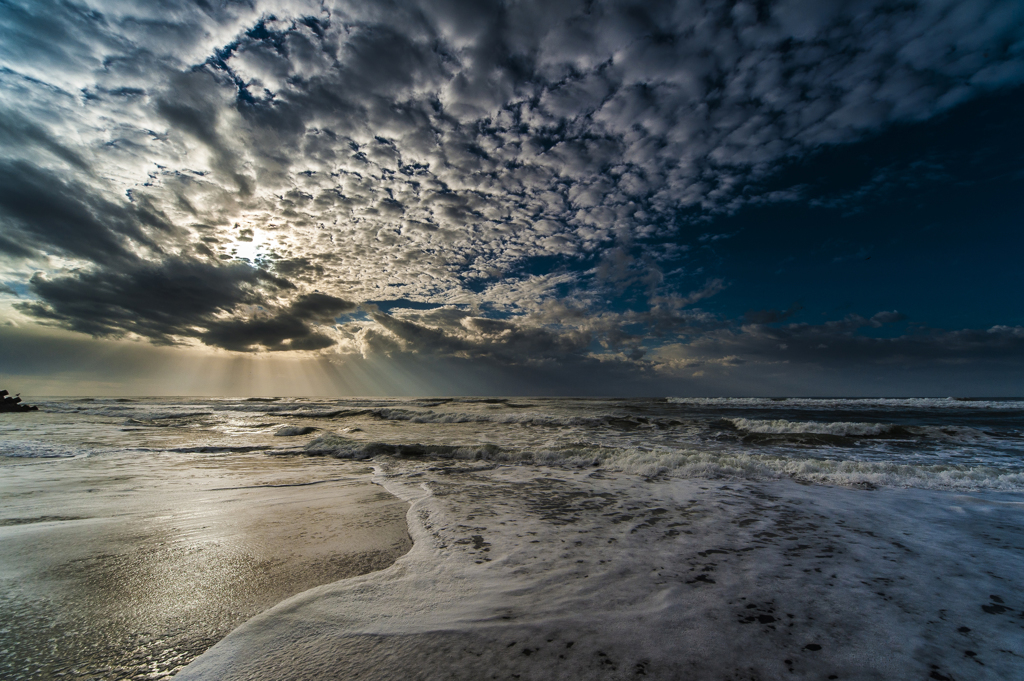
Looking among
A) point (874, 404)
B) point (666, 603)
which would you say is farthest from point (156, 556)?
point (874, 404)

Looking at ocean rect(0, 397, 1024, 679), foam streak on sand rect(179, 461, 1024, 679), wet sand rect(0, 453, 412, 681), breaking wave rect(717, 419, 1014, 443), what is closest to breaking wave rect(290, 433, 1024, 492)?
ocean rect(0, 397, 1024, 679)

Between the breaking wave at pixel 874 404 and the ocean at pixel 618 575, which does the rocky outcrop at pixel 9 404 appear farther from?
the breaking wave at pixel 874 404

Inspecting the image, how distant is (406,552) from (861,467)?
12332 mm

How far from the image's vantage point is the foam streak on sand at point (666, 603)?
2729 millimetres

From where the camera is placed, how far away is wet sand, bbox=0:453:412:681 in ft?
9.52

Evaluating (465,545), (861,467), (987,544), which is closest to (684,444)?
(861,467)

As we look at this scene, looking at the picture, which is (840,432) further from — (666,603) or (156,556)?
(156,556)

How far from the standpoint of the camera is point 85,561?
14.3ft

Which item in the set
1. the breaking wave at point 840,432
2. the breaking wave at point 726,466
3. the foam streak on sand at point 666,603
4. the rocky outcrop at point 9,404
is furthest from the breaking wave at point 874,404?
the rocky outcrop at point 9,404

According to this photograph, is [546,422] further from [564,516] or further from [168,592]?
[168,592]

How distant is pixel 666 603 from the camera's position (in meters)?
3.59

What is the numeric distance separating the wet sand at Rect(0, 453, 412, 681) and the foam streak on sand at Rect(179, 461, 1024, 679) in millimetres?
519

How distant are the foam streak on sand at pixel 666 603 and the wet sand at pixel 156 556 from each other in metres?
0.52

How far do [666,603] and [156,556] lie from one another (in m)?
5.84
